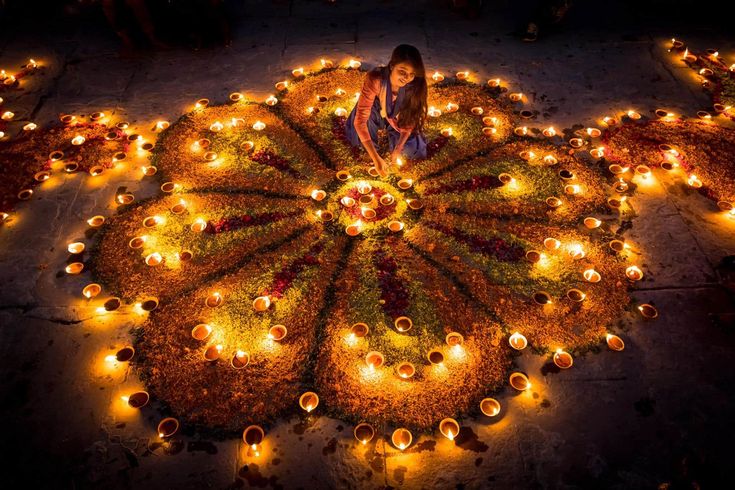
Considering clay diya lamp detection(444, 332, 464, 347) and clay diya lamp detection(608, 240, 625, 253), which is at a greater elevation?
clay diya lamp detection(608, 240, 625, 253)

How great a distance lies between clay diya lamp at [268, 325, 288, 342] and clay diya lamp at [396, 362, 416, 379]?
1.03 meters

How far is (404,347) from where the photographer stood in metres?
3.33

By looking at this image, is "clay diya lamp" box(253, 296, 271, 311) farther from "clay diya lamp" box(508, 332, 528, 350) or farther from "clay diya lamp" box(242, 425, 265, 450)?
"clay diya lamp" box(508, 332, 528, 350)

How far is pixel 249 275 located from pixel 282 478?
1.79 meters

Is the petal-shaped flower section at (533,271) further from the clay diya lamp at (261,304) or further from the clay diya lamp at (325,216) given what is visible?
the clay diya lamp at (261,304)

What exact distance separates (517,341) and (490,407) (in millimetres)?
623

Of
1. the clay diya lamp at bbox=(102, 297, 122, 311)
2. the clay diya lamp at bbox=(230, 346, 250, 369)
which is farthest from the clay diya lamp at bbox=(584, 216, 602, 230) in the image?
the clay diya lamp at bbox=(102, 297, 122, 311)

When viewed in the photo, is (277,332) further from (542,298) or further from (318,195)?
(542,298)

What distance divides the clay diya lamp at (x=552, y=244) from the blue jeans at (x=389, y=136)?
1.72m

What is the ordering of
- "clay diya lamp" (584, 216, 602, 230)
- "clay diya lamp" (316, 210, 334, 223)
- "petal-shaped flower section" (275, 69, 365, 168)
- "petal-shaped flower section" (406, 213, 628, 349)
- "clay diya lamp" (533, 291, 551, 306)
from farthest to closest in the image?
"petal-shaped flower section" (275, 69, 365, 168) → "clay diya lamp" (316, 210, 334, 223) → "clay diya lamp" (584, 216, 602, 230) → "clay diya lamp" (533, 291, 551, 306) → "petal-shaped flower section" (406, 213, 628, 349)

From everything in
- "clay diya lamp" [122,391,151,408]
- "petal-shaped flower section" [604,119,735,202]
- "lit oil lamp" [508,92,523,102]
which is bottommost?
"clay diya lamp" [122,391,151,408]

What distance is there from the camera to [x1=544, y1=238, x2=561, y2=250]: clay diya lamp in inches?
153

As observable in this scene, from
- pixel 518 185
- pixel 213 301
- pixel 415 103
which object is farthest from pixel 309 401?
pixel 518 185

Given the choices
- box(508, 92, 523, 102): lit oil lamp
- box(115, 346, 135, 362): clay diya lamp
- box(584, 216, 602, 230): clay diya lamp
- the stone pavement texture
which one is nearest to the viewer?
the stone pavement texture
